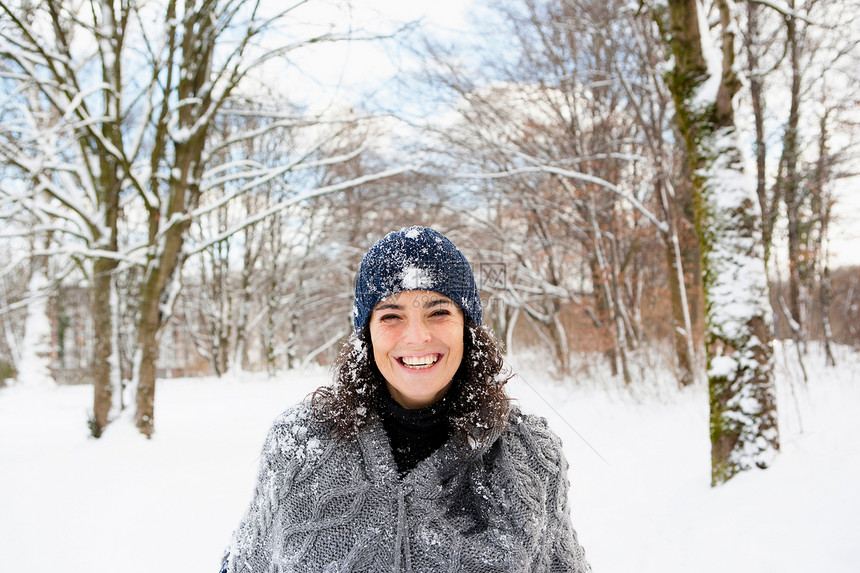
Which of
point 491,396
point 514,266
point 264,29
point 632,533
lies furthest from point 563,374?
point 491,396

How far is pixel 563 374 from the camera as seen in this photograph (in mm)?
10656

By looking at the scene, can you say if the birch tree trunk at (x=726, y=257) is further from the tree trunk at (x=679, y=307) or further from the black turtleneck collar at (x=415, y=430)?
the tree trunk at (x=679, y=307)

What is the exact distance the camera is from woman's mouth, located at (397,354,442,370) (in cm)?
148

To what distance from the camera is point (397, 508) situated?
1.40 meters

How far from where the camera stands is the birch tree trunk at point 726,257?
4047 millimetres

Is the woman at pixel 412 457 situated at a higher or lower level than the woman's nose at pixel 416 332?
lower

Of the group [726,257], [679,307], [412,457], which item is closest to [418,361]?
[412,457]

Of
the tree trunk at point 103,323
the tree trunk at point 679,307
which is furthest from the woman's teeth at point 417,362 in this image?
the tree trunk at point 679,307

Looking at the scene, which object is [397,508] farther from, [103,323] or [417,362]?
[103,323]

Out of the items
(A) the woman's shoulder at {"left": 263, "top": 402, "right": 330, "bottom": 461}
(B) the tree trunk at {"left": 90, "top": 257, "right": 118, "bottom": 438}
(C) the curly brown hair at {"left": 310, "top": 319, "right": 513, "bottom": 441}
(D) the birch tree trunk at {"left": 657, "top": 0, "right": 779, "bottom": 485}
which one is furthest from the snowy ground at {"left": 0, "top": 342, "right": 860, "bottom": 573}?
(A) the woman's shoulder at {"left": 263, "top": 402, "right": 330, "bottom": 461}

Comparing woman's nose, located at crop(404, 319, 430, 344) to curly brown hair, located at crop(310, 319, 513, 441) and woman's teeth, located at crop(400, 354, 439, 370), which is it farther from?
curly brown hair, located at crop(310, 319, 513, 441)

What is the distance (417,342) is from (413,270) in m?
0.21

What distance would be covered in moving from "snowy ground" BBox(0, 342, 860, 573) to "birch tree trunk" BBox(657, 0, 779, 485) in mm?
314

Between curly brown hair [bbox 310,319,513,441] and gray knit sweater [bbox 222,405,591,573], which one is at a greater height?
curly brown hair [bbox 310,319,513,441]
